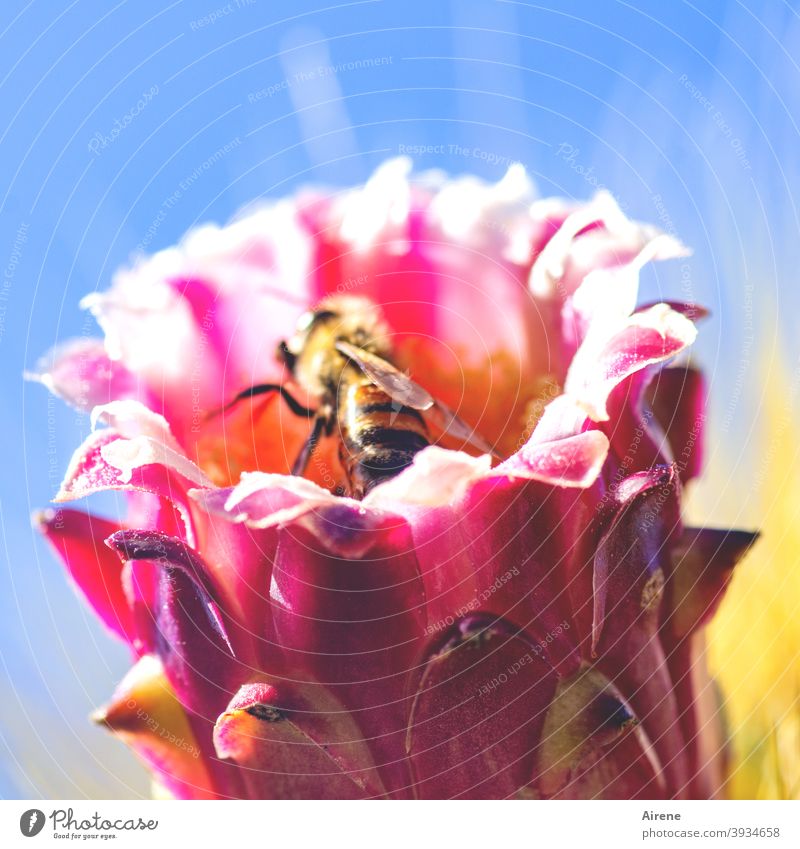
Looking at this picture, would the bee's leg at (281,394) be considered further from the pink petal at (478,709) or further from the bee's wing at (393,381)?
the pink petal at (478,709)

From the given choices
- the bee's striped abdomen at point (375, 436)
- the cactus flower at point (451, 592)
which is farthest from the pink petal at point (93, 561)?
the bee's striped abdomen at point (375, 436)

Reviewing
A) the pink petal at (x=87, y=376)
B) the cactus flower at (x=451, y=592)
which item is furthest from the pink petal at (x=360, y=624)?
the pink petal at (x=87, y=376)

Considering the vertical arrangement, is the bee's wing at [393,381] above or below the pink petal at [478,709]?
above

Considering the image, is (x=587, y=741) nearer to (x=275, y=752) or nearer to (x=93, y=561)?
(x=275, y=752)

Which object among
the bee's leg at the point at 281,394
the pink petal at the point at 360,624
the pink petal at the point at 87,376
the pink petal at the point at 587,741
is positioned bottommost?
the pink petal at the point at 587,741

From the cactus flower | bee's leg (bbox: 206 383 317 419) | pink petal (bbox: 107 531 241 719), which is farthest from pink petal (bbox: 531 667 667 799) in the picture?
bee's leg (bbox: 206 383 317 419)

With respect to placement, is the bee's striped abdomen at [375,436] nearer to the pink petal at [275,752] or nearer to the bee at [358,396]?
the bee at [358,396]

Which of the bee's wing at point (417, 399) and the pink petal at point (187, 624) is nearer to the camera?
the pink petal at point (187, 624)
